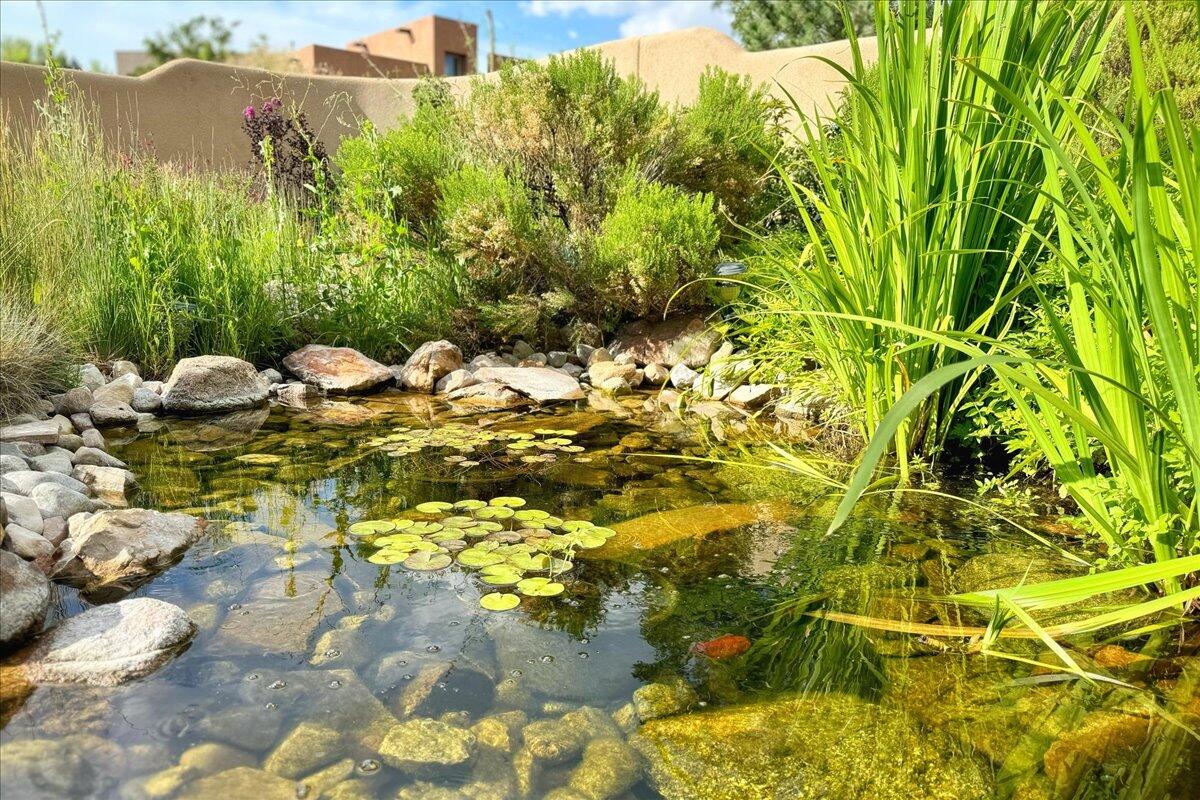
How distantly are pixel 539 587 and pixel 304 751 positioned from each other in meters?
0.76

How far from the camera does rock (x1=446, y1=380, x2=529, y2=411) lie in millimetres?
4535

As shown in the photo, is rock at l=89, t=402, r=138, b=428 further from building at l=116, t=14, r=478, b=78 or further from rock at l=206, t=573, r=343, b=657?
building at l=116, t=14, r=478, b=78

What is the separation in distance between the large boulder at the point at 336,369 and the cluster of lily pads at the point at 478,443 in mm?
1052

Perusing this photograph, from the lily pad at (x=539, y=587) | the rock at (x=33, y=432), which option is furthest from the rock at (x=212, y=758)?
the rock at (x=33, y=432)

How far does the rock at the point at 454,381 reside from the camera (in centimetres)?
487

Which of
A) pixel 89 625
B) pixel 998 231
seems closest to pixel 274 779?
pixel 89 625

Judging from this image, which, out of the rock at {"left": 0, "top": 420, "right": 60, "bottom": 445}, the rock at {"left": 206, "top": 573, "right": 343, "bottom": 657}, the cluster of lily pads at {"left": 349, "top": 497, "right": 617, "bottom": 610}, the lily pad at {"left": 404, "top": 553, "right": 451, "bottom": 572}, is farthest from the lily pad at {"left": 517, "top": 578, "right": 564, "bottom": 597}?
the rock at {"left": 0, "top": 420, "right": 60, "bottom": 445}

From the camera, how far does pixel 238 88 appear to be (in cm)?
1083

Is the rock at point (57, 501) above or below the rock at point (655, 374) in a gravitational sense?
above

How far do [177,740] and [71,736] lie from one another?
180 mm

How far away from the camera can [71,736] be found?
4.80ft

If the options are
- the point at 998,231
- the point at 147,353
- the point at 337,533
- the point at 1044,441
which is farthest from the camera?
the point at 147,353

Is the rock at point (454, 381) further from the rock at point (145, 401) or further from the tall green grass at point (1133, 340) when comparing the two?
the tall green grass at point (1133, 340)

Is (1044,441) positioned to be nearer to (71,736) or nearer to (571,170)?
(71,736)
